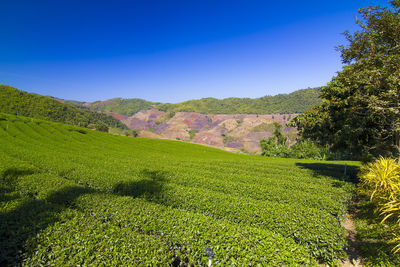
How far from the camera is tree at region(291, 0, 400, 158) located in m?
10.6

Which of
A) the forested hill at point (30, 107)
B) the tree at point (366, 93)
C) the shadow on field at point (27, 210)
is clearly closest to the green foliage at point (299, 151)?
the tree at point (366, 93)

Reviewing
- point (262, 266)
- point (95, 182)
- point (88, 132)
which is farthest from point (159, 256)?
point (88, 132)

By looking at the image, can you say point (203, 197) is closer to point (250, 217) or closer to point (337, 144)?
point (250, 217)

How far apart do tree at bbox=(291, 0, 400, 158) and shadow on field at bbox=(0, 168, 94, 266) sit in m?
17.4

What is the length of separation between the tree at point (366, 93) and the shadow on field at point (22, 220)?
17.4 metres

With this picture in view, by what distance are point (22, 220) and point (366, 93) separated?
20310 mm

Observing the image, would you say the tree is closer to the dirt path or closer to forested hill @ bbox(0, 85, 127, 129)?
the dirt path

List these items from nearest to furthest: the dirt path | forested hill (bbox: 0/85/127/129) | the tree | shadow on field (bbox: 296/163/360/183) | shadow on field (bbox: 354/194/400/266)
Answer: shadow on field (bbox: 354/194/400/266) → the dirt path → the tree → shadow on field (bbox: 296/163/360/183) → forested hill (bbox: 0/85/127/129)

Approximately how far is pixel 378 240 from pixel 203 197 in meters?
8.82

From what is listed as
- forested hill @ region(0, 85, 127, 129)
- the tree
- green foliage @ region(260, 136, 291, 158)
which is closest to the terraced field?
the tree

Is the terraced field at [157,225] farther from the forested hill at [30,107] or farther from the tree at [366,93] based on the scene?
the forested hill at [30,107]

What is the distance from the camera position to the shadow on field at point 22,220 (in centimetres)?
600

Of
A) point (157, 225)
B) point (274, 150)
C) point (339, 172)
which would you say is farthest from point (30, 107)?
point (339, 172)

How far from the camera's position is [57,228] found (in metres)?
6.60
